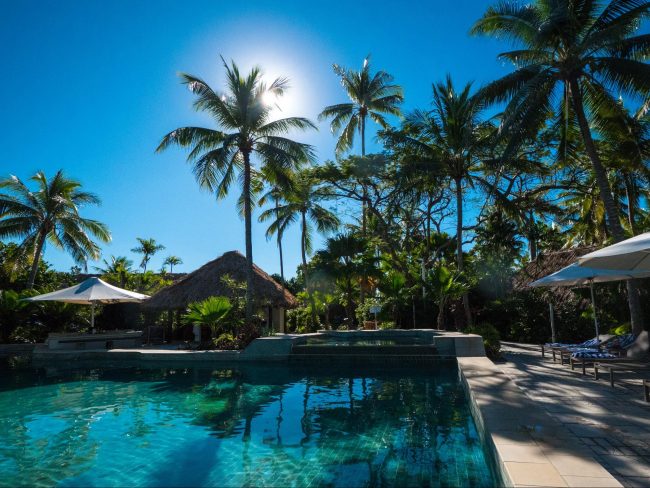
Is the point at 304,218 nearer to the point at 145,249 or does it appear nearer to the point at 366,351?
the point at 366,351

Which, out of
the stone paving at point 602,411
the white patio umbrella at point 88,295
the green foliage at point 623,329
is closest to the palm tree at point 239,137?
the white patio umbrella at point 88,295

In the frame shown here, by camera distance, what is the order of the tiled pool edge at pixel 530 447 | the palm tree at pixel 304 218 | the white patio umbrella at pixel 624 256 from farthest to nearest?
the palm tree at pixel 304 218 → the white patio umbrella at pixel 624 256 → the tiled pool edge at pixel 530 447

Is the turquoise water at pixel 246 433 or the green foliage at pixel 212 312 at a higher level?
the green foliage at pixel 212 312

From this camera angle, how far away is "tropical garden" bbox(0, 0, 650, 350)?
10.8 meters

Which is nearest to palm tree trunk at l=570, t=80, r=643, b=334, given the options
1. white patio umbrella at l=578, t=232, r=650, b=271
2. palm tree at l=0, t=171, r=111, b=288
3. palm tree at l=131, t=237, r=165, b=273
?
white patio umbrella at l=578, t=232, r=650, b=271

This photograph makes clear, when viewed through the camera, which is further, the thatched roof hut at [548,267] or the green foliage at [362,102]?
the green foliage at [362,102]

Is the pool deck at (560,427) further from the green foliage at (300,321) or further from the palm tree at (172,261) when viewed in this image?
the palm tree at (172,261)

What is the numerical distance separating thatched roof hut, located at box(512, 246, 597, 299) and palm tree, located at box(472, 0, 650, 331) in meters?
5.67

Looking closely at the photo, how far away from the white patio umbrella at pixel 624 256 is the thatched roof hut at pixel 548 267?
375 inches

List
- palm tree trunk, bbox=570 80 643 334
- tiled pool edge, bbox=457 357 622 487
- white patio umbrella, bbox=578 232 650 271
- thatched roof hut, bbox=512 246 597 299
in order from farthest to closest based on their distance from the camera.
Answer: thatched roof hut, bbox=512 246 597 299
palm tree trunk, bbox=570 80 643 334
white patio umbrella, bbox=578 232 650 271
tiled pool edge, bbox=457 357 622 487

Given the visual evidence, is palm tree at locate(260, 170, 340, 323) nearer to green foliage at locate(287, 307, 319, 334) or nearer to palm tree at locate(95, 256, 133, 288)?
green foliage at locate(287, 307, 319, 334)

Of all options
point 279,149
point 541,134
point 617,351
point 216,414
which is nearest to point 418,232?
point 541,134

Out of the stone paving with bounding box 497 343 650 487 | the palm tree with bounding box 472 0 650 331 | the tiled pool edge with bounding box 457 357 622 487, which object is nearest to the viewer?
the tiled pool edge with bounding box 457 357 622 487

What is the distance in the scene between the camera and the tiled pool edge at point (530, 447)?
2692mm
